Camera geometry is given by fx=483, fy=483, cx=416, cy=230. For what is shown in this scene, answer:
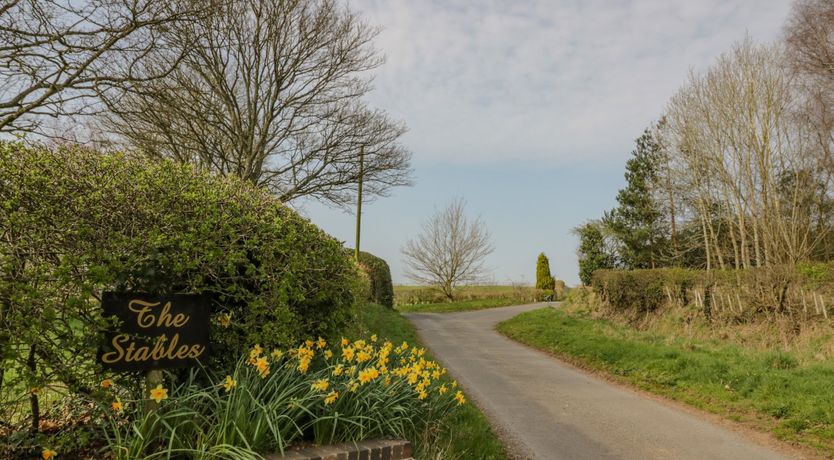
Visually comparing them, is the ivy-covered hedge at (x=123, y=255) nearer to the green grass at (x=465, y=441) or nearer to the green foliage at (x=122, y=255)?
the green foliage at (x=122, y=255)

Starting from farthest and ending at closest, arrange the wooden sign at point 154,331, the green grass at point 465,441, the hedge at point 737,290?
the hedge at point 737,290, the green grass at point 465,441, the wooden sign at point 154,331

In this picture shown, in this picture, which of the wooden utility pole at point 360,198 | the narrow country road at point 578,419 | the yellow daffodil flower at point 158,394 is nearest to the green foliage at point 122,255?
the yellow daffodil flower at point 158,394

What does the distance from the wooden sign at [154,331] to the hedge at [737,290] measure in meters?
11.7

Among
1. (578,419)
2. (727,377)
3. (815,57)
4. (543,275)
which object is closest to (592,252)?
(543,275)

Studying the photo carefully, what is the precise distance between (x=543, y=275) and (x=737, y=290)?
23453 millimetres

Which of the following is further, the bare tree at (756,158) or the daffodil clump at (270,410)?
the bare tree at (756,158)

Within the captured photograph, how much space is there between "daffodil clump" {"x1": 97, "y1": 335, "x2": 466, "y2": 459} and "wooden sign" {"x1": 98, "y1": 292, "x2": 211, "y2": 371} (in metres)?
0.21

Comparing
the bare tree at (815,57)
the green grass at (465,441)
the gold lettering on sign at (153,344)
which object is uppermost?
the bare tree at (815,57)

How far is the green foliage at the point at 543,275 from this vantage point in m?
34.4

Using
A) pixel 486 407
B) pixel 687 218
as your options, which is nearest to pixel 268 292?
pixel 486 407

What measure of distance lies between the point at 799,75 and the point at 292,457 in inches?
806

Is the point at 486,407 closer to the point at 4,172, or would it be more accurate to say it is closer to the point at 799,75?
the point at 4,172

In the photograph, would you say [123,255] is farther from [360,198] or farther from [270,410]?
[360,198]

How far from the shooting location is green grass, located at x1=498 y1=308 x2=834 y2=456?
237 inches
